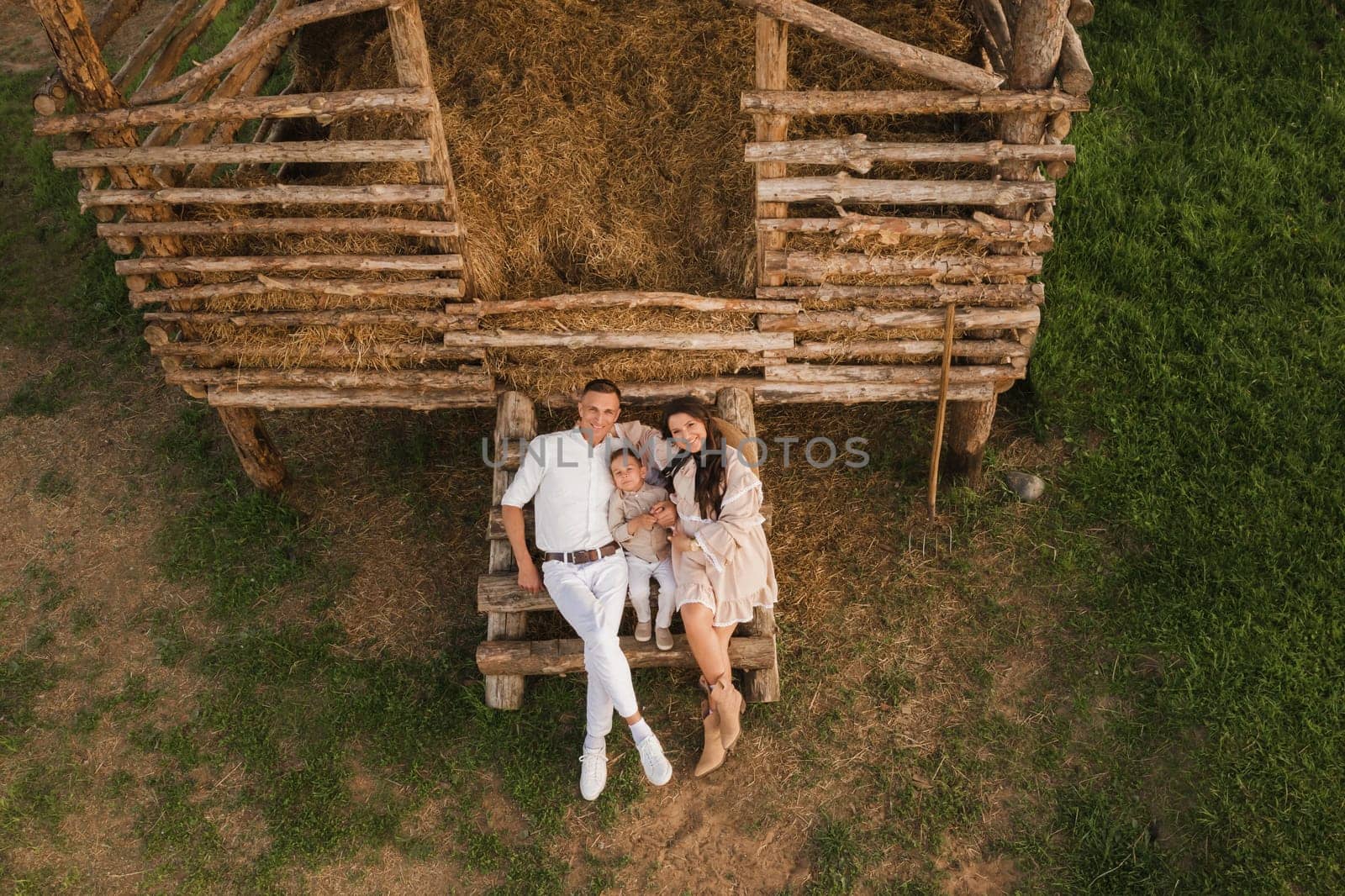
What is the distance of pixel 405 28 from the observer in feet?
18.0

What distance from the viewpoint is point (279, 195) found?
5.98 meters

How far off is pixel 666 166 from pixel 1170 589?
4.17m

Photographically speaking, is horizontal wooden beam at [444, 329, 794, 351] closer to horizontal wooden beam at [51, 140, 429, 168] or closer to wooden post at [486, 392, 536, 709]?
wooden post at [486, 392, 536, 709]

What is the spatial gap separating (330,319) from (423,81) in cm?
158

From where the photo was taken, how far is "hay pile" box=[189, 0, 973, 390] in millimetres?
6531

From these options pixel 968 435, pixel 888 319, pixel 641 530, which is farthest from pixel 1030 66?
pixel 641 530

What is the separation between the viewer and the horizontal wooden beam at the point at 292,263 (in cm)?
612

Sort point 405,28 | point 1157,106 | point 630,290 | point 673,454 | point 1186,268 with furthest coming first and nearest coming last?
1. point 1157,106
2. point 1186,268
3. point 630,290
4. point 673,454
5. point 405,28

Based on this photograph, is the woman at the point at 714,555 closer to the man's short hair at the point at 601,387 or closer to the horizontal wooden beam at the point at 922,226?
the man's short hair at the point at 601,387

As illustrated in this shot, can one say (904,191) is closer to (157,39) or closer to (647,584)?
(647,584)

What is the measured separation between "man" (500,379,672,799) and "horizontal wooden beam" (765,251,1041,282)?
1.31m

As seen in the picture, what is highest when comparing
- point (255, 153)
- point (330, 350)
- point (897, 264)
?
point (255, 153)

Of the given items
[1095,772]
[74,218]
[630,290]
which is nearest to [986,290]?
[630,290]

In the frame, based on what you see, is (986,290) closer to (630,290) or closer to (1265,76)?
(630,290)
